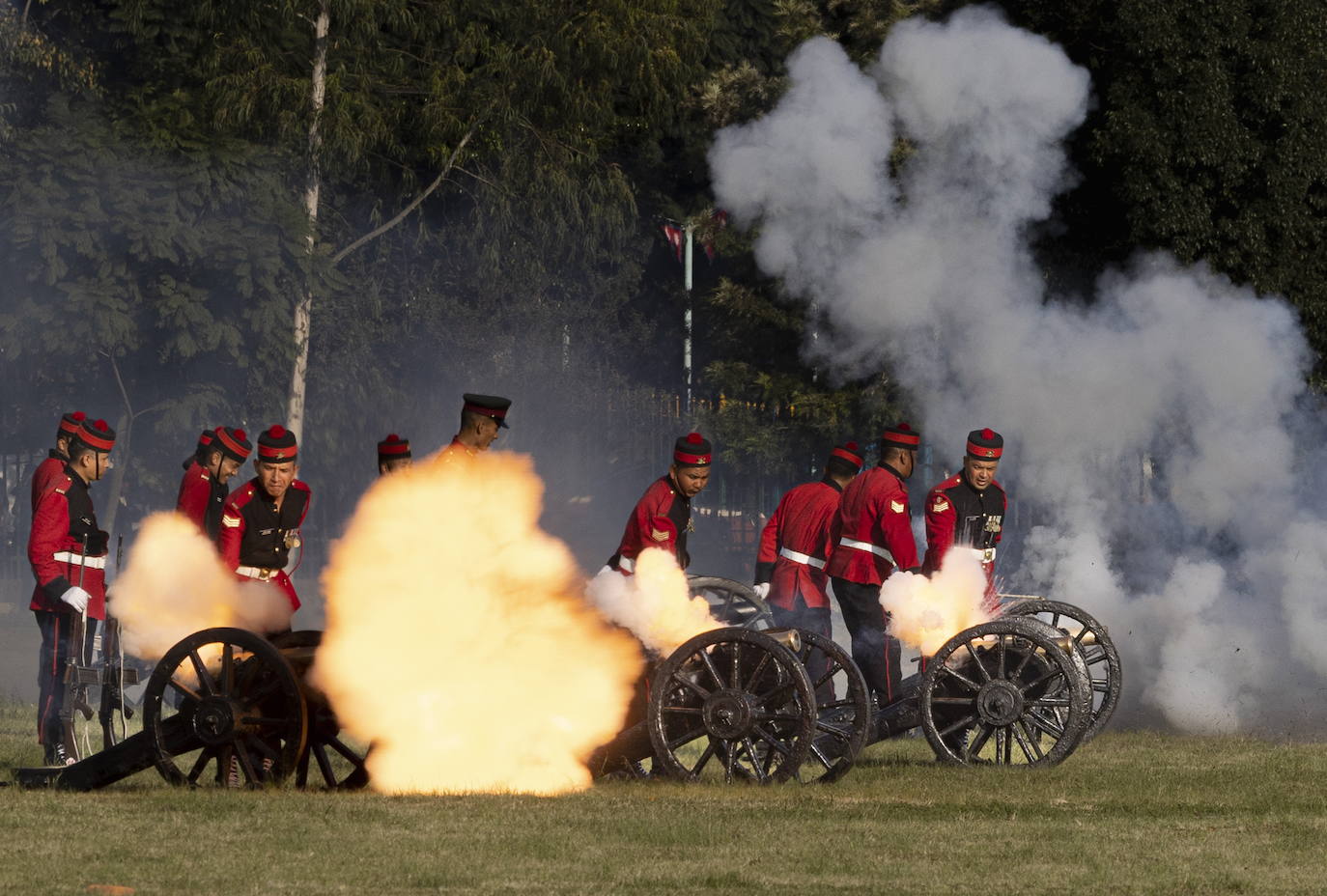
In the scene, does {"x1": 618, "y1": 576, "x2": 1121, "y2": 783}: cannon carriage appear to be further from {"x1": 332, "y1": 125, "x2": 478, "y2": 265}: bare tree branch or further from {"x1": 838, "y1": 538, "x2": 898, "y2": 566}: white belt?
{"x1": 332, "y1": 125, "x2": 478, "y2": 265}: bare tree branch

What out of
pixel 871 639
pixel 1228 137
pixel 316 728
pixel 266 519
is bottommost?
pixel 316 728

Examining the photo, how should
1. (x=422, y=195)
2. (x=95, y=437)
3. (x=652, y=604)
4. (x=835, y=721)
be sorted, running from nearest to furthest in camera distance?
(x=652, y=604) < (x=835, y=721) < (x=95, y=437) < (x=422, y=195)

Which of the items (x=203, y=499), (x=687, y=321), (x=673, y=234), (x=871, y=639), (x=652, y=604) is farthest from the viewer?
(x=673, y=234)

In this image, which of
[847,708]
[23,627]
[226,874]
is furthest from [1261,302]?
[226,874]

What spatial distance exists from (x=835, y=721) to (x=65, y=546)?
380 centimetres

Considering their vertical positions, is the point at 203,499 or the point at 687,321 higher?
the point at 687,321

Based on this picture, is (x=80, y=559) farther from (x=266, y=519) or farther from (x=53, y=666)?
(x=266, y=519)

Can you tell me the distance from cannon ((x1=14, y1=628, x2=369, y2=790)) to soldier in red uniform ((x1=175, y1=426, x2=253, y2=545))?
8.09 feet

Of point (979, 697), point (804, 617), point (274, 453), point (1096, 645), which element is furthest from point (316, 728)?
point (1096, 645)

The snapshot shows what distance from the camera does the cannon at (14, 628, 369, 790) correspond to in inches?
354

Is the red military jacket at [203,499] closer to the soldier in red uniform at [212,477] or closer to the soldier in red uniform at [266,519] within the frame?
the soldier in red uniform at [212,477]

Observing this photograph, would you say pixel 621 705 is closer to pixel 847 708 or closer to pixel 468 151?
pixel 847 708

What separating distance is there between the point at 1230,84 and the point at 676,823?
12.2m

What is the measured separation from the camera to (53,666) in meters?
10.6
